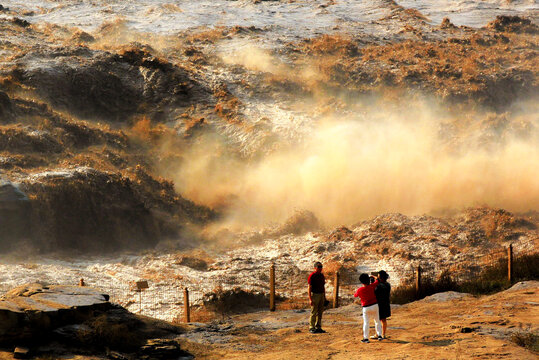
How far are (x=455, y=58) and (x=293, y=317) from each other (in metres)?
37.5

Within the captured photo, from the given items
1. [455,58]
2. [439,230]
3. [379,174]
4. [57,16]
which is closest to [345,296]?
[439,230]

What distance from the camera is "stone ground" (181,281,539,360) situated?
390 inches

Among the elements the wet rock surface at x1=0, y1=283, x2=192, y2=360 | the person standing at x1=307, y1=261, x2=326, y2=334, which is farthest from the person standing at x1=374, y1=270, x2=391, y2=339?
the wet rock surface at x1=0, y1=283, x2=192, y2=360

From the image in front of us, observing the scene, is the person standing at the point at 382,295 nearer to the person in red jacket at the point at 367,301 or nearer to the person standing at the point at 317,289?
the person in red jacket at the point at 367,301

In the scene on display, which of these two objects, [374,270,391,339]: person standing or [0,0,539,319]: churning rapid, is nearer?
[374,270,391,339]: person standing

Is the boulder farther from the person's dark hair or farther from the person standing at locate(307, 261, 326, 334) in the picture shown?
the person's dark hair

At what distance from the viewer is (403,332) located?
39.1 ft

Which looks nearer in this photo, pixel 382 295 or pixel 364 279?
pixel 364 279

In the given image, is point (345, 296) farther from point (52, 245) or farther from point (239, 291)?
point (52, 245)

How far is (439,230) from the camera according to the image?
25156 mm

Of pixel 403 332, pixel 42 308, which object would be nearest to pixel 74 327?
pixel 42 308

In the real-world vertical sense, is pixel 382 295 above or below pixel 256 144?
below

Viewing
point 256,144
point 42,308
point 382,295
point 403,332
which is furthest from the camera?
point 256,144

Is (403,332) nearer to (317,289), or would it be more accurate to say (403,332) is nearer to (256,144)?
(317,289)
